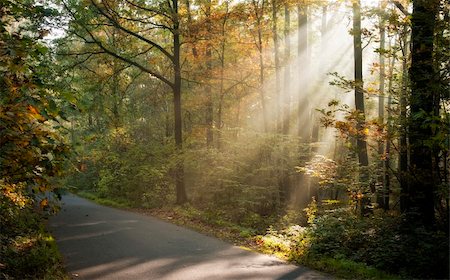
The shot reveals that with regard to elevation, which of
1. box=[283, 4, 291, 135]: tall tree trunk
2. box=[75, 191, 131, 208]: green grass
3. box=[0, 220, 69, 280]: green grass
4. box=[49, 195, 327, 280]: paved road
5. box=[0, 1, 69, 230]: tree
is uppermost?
box=[283, 4, 291, 135]: tall tree trunk

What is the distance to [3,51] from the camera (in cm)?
474

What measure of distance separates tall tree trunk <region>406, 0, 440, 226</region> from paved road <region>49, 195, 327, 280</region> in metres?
2.70

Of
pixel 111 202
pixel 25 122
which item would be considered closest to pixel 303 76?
pixel 111 202

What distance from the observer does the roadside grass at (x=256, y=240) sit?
7918 mm

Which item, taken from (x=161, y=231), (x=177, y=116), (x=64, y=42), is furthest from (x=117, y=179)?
(x=161, y=231)

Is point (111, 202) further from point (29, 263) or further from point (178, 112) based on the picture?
point (29, 263)

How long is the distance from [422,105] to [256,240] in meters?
5.87

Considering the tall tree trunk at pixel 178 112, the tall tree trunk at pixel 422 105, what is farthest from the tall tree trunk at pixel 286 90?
the tall tree trunk at pixel 422 105

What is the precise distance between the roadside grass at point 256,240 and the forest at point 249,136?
0.17ft

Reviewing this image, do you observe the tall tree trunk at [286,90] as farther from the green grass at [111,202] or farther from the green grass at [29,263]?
the green grass at [29,263]

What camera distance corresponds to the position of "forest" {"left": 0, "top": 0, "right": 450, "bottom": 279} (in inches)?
219

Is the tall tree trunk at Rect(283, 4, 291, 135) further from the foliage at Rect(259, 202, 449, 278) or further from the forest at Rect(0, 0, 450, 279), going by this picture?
the foliage at Rect(259, 202, 449, 278)

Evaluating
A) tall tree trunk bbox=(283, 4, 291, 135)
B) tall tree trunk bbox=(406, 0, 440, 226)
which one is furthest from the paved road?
tall tree trunk bbox=(283, 4, 291, 135)

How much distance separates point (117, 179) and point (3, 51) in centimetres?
1862
